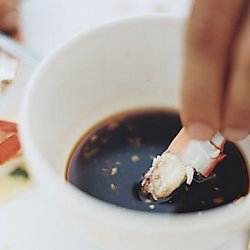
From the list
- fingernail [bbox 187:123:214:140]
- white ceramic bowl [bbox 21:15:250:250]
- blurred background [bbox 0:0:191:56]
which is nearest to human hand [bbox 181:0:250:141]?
fingernail [bbox 187:123:214:140]

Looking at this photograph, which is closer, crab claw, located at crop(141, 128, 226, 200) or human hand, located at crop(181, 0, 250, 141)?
human hand, located at crop(181, 0, 250, 141)

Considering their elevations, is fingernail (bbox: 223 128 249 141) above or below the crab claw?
above

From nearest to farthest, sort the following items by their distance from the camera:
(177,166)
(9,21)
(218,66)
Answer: (218,66) → (177,166) → (9,21)

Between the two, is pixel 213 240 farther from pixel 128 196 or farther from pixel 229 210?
pixel 128 196

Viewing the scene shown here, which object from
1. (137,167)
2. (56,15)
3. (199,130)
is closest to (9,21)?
(56,15)

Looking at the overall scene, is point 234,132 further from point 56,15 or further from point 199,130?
point 56,15

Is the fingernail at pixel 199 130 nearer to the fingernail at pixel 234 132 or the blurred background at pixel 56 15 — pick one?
the fingernail at pixel 234 132

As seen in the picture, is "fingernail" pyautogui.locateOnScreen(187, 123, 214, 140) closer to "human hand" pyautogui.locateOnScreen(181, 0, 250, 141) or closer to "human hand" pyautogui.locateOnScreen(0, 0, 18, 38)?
"human hand" pyautogui.locateOnScreen(181, 0, 250, 141)

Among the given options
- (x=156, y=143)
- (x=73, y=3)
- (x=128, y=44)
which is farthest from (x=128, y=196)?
(x=73, y=3)
